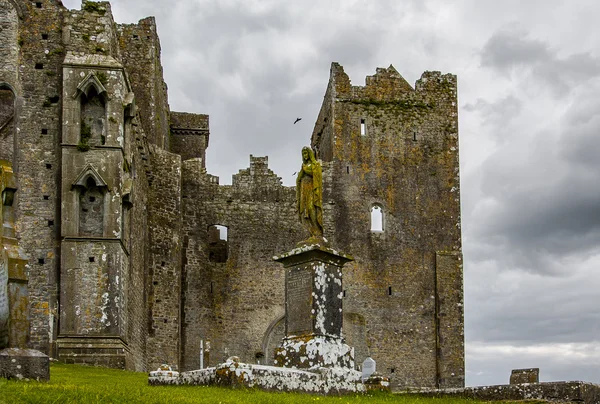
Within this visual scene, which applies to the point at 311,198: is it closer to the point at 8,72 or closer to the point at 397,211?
the point at 8,72

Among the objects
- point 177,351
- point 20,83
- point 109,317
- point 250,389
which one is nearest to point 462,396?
point 250,389

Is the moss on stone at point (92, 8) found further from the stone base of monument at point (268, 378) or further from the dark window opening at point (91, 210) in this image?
the stone base of monument at point (268, 378)

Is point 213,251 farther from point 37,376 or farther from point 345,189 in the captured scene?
point 37,376

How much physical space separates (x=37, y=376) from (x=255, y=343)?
22.5m

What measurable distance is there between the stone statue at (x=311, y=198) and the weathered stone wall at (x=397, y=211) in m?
18.3

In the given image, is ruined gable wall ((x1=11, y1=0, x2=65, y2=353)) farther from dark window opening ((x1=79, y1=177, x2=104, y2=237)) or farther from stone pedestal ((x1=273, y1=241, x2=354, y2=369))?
stone pedestal ((x1=273, y1=241, x2=354, y2=369))

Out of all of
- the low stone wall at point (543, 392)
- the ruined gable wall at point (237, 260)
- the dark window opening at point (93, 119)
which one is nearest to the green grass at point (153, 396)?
the low stone wall at point (543, 392)

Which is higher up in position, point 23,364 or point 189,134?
point 189,134

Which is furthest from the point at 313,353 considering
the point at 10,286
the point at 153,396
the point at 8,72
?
the point at 8,72

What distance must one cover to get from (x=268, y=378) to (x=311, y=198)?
4.50 m

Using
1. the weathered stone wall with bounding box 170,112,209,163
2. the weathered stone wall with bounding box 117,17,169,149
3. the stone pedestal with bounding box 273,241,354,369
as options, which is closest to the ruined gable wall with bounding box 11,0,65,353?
the stone pedestal with bounding box 273,241,354,369

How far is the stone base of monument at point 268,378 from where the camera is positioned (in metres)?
14.7

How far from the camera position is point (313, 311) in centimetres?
1742

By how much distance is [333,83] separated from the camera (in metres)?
38.9
